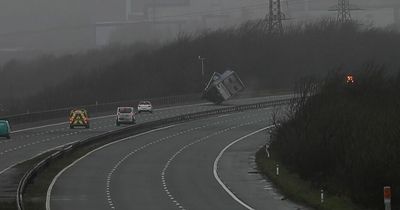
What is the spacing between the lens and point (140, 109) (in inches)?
3812

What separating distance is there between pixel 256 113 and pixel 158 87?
166 feet

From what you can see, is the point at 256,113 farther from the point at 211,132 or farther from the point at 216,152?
the point at 216,152

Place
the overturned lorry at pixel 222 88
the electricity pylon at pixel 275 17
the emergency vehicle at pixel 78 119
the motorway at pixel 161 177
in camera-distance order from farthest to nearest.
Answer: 1. the electricity pylon at pixel 275 17
2. the overturned lorry at pixel 222 88
3. the emergency vehicle at pixel 78 119
4. the motorway at pixel 161 177

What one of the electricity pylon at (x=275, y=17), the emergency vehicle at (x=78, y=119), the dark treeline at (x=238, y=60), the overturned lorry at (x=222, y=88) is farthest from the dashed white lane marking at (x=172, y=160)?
the dark treeline at (x=238, y=60)

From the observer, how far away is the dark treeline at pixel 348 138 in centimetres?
3141

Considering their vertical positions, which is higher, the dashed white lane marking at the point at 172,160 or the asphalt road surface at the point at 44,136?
the asphalt road surface at the point at 44,136

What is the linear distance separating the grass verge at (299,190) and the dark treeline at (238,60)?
81.8m

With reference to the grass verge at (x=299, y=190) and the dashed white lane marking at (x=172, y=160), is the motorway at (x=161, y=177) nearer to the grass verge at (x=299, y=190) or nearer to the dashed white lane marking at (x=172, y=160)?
the dashed white lane marking at (x=172, y=160)

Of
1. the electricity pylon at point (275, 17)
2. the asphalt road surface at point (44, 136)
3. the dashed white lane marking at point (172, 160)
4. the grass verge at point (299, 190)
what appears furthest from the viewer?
the electricity pylon at point (275, 17)

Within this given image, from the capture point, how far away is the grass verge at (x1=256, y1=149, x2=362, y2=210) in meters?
32.4

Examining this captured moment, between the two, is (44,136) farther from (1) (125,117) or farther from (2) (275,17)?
(2) (275,17)

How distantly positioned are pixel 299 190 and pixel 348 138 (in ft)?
10.1

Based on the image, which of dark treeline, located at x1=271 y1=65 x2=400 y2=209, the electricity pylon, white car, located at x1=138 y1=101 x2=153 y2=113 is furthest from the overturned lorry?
dark treeline, located at x1=271 y1=65 x2=400 y2=209

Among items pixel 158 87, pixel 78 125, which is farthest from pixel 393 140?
pixel 158 87
